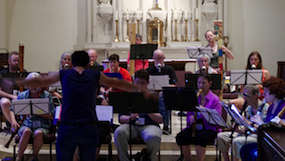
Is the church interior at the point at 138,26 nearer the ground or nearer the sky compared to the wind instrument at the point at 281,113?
nearer the sky

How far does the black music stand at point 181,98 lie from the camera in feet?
12.7

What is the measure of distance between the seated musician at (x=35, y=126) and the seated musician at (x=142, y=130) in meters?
1.06

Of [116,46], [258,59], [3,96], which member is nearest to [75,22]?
[116,46]

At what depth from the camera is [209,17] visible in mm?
9109

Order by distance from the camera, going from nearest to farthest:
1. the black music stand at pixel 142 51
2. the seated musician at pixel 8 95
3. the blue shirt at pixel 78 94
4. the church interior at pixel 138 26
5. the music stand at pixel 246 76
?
the blue shirt at pixel 78 94, the seated musician at pixel 8 95, the music stand at pixel 246 76, the black music stand at pixel 142 51, the church interior at pixel 138 26

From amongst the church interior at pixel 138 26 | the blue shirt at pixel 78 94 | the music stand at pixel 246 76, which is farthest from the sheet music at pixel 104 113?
the church interior at pixel 138 26

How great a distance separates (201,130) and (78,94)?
6.55 ft

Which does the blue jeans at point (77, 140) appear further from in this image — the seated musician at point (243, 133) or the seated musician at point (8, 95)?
the seated musician at point (8, 95)

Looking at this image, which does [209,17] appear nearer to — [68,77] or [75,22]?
[75,22]

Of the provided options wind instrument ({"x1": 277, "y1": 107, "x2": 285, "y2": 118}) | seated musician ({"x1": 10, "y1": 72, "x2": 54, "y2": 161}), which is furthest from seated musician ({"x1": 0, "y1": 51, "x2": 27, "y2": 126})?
wind instrument ({"x1": 277, "y1": 107, "x2": 285, "y2": 118})

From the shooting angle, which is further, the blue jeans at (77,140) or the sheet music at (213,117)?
the sheet music at (213,117)

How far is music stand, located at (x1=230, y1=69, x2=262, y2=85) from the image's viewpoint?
5.13 metres

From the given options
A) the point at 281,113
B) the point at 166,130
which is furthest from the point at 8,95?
the point at 281,113

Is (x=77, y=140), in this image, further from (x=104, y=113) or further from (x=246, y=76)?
(x=246, y=76)
